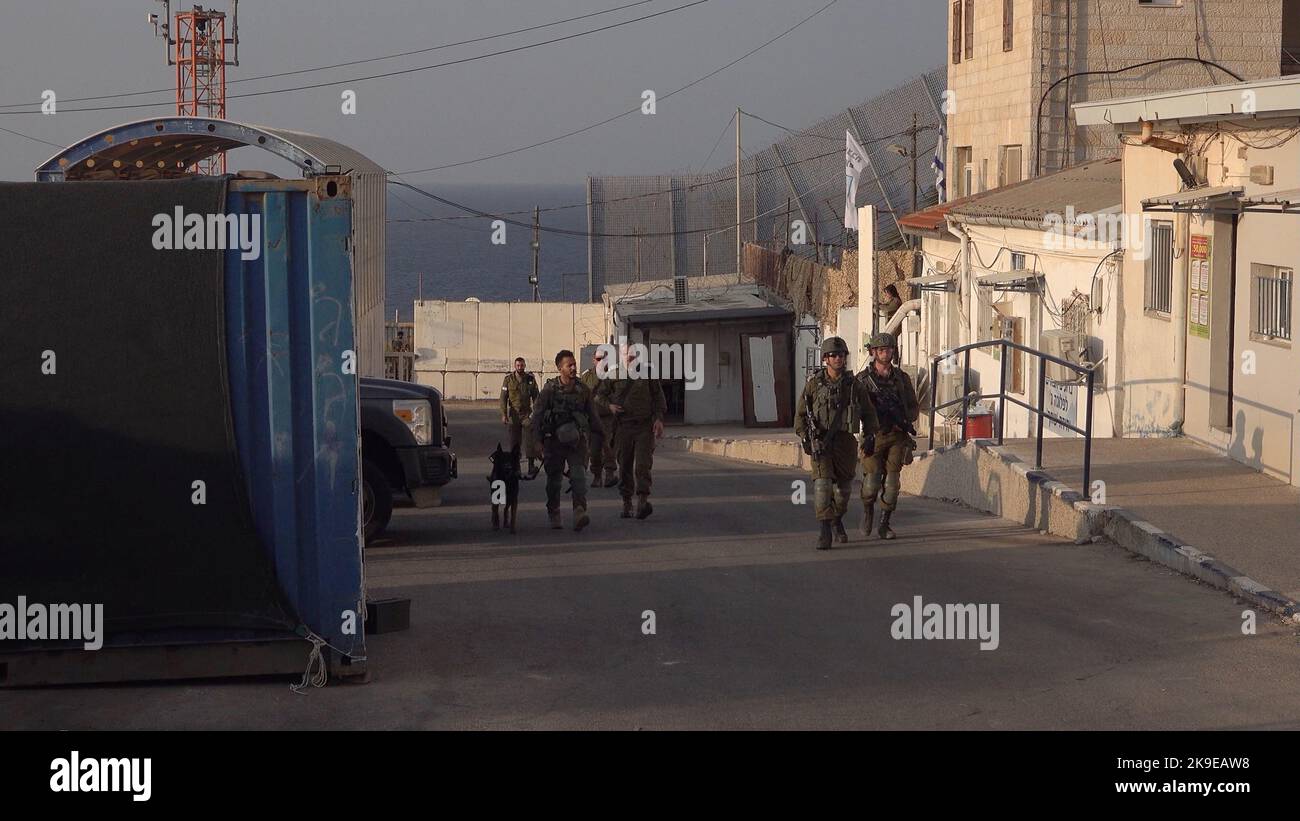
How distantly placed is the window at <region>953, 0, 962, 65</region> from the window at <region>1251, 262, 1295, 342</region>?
1964 cm

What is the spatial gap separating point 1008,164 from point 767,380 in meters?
10.9

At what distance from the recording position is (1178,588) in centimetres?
977

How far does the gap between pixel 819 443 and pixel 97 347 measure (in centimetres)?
640

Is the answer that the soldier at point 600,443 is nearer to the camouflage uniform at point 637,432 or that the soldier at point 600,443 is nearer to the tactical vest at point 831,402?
the camouflage uniform at point 637,432

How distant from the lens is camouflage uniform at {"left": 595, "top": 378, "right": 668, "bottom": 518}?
14875 mm

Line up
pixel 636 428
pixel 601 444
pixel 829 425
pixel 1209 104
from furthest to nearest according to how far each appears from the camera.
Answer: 1. pixel 601 444
2. pixel 636 428
3. pixel 1209 104
4. pixel 829 425

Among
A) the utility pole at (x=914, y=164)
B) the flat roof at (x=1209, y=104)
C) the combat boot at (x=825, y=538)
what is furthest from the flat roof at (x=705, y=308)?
the combat boot at (x=825, y=538)

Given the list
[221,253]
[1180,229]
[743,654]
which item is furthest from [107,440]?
[1180,229]

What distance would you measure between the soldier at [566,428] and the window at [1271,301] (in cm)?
630

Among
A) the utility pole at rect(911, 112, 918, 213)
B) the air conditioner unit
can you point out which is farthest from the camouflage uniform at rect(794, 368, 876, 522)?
the utility pole at rect(911, 112, 918, 213)

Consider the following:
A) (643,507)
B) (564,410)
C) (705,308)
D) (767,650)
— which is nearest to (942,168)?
(705,308)

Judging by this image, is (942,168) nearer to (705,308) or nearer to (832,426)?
(705,308)

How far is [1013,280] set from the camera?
2125cm
